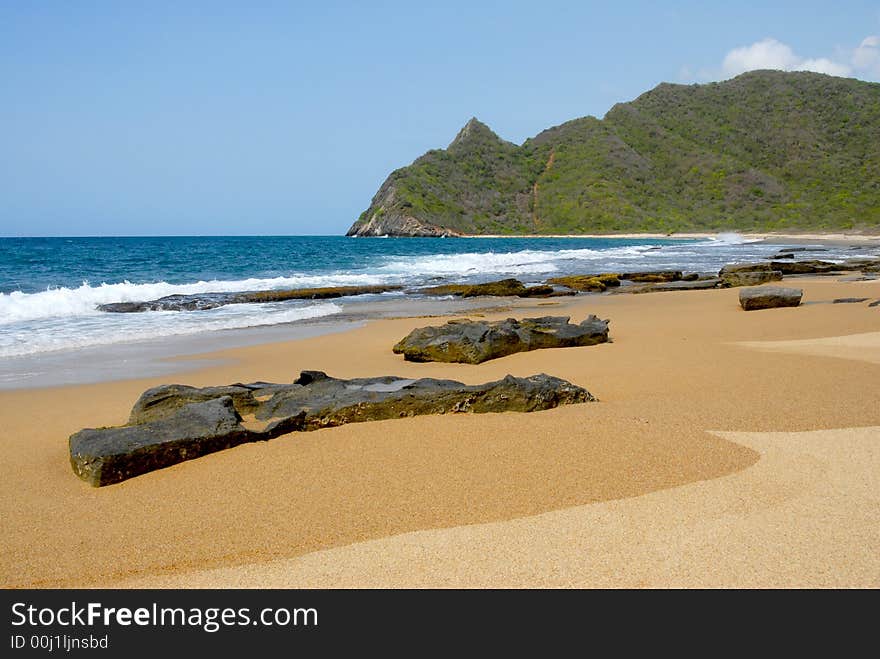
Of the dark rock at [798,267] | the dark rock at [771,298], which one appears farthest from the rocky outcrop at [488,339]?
the dark rock at [798,267]

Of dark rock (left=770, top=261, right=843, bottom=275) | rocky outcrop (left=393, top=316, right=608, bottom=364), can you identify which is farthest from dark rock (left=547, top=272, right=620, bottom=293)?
rocky outcrop (left=393, top=316, right=608, bottom=364)

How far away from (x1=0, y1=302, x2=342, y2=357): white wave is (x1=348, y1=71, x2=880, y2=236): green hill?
280 ft

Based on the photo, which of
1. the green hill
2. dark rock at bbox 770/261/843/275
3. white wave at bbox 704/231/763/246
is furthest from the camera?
the green hill

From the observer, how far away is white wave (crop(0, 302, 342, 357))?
38.8ft

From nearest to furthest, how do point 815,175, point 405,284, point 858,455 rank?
1. point 858,455
2. point 405,284
3. point 815,175

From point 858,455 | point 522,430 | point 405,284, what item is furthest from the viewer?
point 405,284

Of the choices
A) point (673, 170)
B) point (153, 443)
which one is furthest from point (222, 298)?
point (673, 170)

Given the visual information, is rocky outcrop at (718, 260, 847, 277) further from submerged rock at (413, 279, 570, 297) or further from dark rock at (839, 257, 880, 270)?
submerged rock at (413, 279, 570, 297)

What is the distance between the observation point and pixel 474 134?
139625mm

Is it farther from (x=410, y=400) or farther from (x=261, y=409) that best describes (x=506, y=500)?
(x=261, y=409)

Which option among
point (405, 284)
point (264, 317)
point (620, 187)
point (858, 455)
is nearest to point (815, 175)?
point (620, 187)

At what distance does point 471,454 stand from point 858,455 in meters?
2.39
